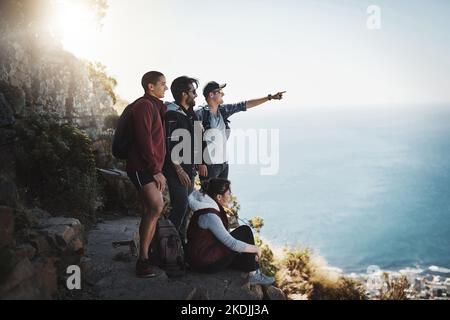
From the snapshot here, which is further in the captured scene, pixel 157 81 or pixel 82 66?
pixel 82 66

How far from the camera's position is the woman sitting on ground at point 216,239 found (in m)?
4.43

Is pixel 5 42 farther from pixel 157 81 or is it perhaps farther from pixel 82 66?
pixel 157 81

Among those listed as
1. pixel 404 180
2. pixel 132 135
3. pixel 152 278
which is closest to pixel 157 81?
pixel 132 135

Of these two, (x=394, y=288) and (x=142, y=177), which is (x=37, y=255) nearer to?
(x=142, y=177)

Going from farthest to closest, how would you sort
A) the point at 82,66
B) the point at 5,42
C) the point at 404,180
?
the point at 404,180 < the point at 82,66 < the point at 5,42

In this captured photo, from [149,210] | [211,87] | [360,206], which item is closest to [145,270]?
[149,210]

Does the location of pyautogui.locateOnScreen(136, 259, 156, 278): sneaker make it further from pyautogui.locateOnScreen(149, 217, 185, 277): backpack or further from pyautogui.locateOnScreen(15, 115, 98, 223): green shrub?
pyautogui.locateOnScreen(15, 115, 98, 223): green shrub

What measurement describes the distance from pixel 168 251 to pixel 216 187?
98 centimetres

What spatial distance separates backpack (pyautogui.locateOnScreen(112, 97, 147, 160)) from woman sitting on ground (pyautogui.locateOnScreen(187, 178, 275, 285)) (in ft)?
3.05

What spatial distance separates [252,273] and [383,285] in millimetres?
7106

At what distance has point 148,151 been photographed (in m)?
4.18

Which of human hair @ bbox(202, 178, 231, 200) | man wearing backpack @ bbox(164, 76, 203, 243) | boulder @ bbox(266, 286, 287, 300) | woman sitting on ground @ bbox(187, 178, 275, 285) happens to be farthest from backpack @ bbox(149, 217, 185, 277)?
boulder @ bbox(266, 286, 287, 300)

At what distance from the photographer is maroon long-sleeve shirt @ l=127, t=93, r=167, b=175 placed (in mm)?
4164

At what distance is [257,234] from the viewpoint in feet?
36.4
